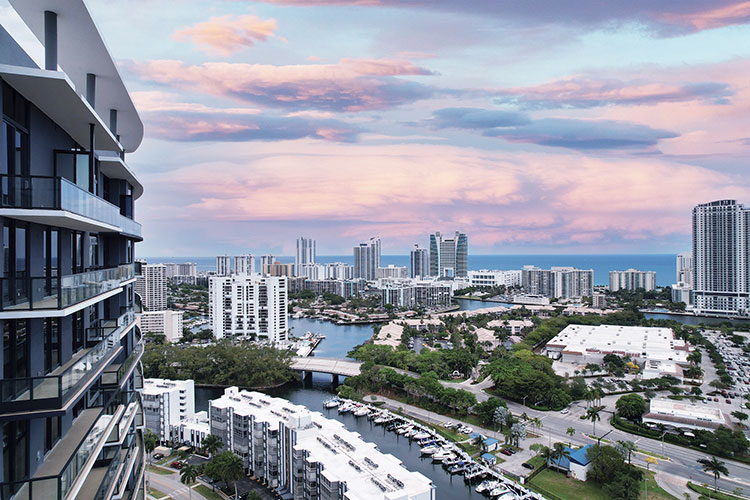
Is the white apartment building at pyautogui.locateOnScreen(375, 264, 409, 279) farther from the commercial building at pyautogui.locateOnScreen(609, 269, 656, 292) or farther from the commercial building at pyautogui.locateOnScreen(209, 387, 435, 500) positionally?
the commercial building at pyautogui.locateOnScreen(209, 387, 435, 500)

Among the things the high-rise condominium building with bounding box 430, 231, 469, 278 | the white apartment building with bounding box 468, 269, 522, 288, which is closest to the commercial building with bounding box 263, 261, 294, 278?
the high-rise condominium building with bounding box 430, 231, 469, 278

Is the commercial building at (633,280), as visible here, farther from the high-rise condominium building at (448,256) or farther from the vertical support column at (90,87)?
the vertical support column at (90,87)

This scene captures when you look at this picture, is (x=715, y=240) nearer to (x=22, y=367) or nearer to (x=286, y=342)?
(x=286, y=342)

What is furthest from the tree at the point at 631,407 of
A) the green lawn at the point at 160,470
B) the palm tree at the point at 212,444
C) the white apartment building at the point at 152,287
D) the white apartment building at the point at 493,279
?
the white apartment building at the point at 493,279

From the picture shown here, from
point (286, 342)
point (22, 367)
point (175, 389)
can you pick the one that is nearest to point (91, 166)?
point (22, 367)

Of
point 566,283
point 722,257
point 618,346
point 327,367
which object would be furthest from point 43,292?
point 566,283

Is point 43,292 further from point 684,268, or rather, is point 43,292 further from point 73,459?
point 684,268

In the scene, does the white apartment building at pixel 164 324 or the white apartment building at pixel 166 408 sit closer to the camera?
the white apartment building at pixel 166 408

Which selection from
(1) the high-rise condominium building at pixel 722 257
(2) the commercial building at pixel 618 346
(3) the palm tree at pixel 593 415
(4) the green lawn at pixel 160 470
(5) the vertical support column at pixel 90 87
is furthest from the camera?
(1) the high-rise condominium building at pixel 722 257
